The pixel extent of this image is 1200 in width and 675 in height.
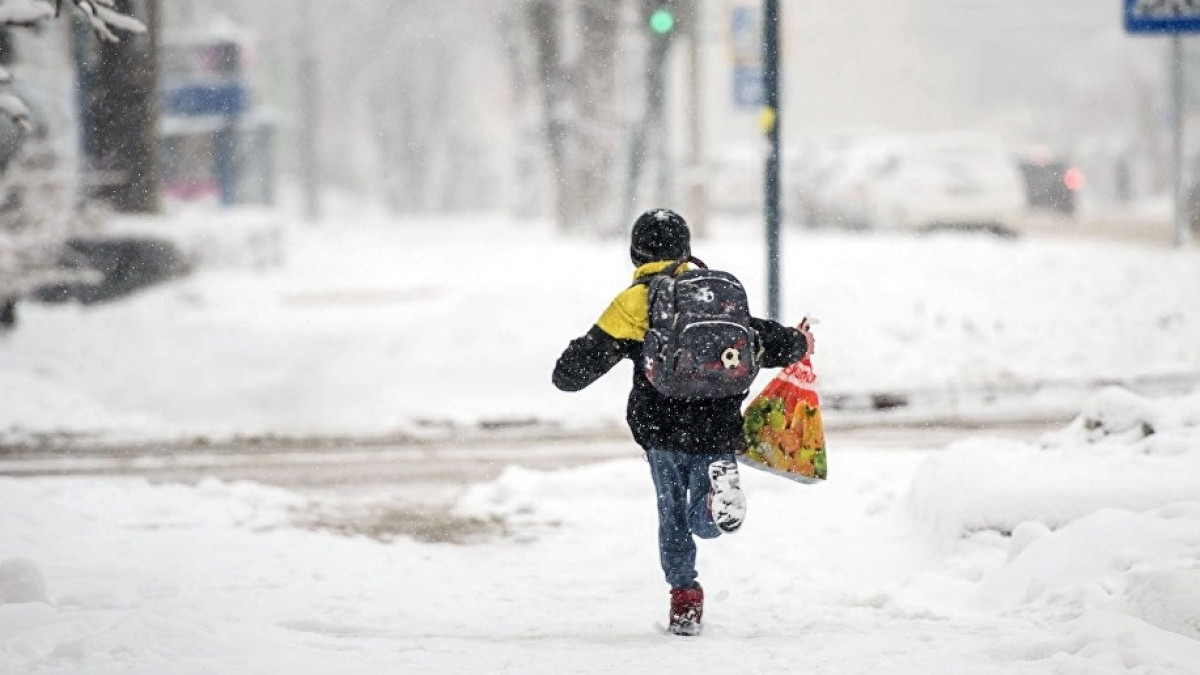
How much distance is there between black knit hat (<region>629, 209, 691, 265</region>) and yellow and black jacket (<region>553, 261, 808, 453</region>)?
38 mm

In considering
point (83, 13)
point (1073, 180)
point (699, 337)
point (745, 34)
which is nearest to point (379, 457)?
point (83, 13)

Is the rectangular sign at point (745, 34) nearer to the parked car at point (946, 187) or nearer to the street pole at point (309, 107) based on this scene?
the parked car at point (946, 187)

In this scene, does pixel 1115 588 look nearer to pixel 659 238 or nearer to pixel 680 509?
pixel 680 509

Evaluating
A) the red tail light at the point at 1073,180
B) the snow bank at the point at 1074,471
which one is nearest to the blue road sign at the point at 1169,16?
the snow bank at the point at 1074,471

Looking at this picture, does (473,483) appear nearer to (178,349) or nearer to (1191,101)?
(178,349)

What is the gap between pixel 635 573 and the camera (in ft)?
25.9

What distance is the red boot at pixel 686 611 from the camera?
20.5 ft

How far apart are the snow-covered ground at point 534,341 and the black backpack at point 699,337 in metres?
7.17

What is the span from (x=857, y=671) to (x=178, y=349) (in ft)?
42.2

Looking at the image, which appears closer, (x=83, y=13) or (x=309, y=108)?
(x=83, y=13)

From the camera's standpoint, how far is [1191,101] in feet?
181

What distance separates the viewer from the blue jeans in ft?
20.2

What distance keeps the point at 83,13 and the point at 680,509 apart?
3939mm

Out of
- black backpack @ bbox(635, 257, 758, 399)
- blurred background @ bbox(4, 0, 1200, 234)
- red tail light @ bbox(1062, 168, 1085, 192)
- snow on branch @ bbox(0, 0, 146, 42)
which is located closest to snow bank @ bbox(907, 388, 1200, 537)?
black backpack @ bbox(635, 257, 758, 399)
